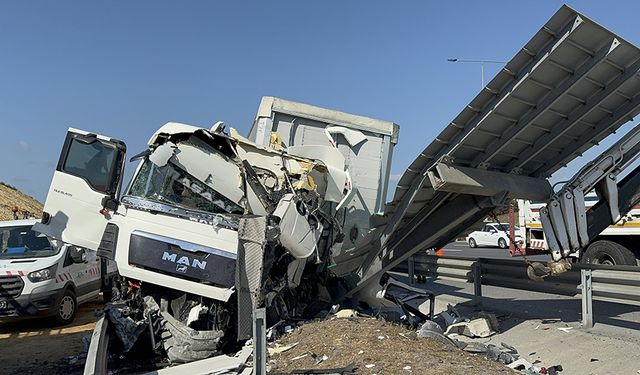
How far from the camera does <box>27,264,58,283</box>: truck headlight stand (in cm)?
932

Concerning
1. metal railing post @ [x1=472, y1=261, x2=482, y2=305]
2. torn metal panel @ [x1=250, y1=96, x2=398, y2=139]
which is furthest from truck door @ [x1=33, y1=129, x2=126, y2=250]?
metal railing post @ [x1=472, y1=261, x2=482, y2=305]

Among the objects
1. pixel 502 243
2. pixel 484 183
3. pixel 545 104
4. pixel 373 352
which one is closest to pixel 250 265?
pixel 373 352

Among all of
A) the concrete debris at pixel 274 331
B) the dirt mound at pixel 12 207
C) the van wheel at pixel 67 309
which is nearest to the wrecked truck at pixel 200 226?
the concrete debris at pixel 274 331

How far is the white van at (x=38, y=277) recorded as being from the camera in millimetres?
9102

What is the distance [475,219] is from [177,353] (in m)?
4.46

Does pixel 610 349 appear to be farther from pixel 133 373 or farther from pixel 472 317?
pixel 133 373

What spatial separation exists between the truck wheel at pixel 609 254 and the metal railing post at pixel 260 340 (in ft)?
32.1

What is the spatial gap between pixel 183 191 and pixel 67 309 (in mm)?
5333

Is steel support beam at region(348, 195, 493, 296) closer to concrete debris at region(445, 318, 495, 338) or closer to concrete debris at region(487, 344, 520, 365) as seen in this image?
concrete debris at region(445, 318, 495, 338)

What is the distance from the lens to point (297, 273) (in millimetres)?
6484

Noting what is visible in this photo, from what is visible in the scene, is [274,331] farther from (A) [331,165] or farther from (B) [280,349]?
(A) [331,165]

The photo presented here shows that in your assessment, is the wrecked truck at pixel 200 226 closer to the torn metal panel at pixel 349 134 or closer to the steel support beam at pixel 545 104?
the torn metal panel at pixel 349 134

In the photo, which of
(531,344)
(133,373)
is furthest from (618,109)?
(133,373)

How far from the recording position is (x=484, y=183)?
646 cm
